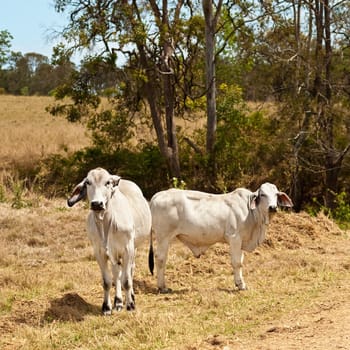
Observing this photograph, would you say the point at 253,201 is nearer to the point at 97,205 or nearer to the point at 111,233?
the point at 111,233

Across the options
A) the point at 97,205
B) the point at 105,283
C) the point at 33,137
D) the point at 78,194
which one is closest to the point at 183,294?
the point at 105,283

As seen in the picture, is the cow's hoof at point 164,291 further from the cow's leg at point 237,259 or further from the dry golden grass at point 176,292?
the cow's leg at point 237,259

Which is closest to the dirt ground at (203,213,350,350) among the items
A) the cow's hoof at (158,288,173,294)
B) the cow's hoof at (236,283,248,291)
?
the cow's hoof at (236,283,248,291)

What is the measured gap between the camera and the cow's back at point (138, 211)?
8961 millimetres

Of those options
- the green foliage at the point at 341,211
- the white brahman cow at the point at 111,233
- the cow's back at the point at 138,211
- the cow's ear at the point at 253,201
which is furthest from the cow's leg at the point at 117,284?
the green foliage at the point at 341,211

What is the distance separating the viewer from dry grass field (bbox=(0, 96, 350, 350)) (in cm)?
691

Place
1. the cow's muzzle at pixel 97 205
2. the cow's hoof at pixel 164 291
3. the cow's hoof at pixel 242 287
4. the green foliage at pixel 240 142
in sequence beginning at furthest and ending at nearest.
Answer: the green foliage at pixel 240 142, the cow's hoof at pixel 164 291, the cow's hoof at pixel 242 287, the cow's muzzle at pixel 97 205

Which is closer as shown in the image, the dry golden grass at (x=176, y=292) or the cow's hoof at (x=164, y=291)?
the dry golden grass at (x=176, y=292)

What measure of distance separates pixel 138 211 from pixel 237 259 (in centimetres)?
157

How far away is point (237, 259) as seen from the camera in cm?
953

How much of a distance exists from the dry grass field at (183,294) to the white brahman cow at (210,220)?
0.60 metres

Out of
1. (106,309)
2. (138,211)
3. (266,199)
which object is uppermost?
(266,199)

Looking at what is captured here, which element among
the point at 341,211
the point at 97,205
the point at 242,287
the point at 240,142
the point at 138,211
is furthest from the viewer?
the point at 240,142

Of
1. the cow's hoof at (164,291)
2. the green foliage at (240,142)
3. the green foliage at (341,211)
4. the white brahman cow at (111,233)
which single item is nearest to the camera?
the white brahman cow at (111,233)
